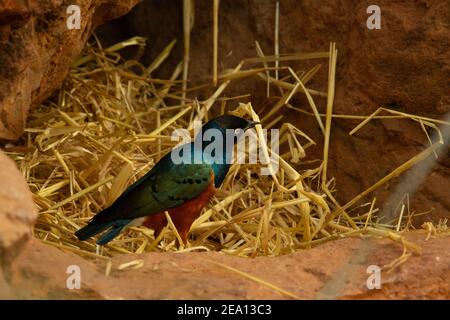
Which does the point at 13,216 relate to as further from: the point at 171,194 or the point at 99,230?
the point at 171,194

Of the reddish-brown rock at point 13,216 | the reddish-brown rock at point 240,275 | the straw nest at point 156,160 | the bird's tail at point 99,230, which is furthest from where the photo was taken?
the straw nest at point 156,160

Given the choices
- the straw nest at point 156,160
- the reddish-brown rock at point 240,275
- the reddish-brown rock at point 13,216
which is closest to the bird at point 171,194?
the straw nest at point 156,160

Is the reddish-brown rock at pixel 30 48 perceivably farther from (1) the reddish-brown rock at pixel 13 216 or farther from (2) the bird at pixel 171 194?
(1) the reddish-brown rock at pixel 13 216

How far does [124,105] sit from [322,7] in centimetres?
139

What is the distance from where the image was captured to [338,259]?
3812mm

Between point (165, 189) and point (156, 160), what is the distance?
0.91 meters

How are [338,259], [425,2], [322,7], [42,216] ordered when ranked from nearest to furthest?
[338,259]
[42,216]
[425,2]
[322,7]

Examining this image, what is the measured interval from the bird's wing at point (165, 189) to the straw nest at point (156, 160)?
163 millimetres

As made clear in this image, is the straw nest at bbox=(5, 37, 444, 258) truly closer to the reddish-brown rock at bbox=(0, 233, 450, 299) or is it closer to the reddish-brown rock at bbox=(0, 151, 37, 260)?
the reddish-brown rock at bbox=(0, 233, 450, 299)

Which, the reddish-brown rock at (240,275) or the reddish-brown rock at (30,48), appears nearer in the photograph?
the reddish-brown rock at (240,275)

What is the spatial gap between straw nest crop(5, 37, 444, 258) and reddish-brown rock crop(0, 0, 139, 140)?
16.7 inches

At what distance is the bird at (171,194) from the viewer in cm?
434
